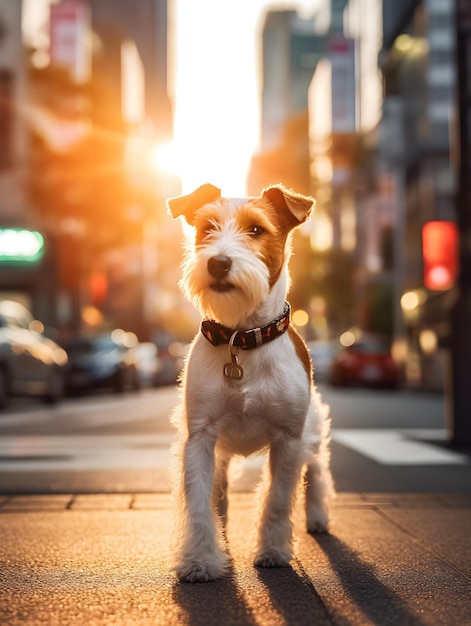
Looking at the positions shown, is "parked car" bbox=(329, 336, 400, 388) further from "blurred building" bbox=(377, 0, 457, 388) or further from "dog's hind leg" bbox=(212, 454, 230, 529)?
"dog's hind leg" bbox=(212, 454, 230, 529)

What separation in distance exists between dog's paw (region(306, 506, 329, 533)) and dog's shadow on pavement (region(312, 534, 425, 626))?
0.74ft

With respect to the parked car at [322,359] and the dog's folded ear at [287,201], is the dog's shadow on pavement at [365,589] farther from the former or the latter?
the parked car at [322,359]

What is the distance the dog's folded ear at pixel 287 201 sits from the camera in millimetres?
4383

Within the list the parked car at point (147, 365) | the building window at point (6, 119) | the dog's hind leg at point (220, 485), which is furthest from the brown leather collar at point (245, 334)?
the building window at point (6, 119)

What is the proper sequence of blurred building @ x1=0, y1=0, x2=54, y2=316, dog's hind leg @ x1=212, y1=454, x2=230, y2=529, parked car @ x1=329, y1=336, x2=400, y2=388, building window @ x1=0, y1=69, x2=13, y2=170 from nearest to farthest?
dog's hind leg @ x1=212, y1=454, x2=230, y2=529 → parked car @ x1=329, y1=336, x2=400, y2=388 → blurred building @ x1=0, y1=0, x2=54, y2=316 → building window @ x1=0, y1=69, x2=13, y2=170

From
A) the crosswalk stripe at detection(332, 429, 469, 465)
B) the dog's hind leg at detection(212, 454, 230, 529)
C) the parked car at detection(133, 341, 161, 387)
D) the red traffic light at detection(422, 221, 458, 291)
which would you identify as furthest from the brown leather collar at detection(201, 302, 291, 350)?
the red traffic light at detection(422, 221, 458, 291)

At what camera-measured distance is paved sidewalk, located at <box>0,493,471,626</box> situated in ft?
11.5

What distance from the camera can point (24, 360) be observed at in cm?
1661

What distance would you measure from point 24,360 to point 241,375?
42.2ft

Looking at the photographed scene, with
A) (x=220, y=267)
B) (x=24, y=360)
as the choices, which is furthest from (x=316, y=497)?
(x=24, y=360)

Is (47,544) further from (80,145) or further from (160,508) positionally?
(80,145)

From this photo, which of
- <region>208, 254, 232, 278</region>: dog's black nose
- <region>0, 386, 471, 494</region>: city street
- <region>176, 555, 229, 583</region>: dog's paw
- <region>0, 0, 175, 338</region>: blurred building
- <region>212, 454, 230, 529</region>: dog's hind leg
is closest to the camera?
<region>208, 254, 232, 278</region>: dog's black nose

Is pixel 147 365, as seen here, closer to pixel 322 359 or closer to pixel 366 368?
pixel 366 368

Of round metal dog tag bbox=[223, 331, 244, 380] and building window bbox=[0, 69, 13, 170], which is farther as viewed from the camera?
building window bbox=[0, 69, 13, 170]
